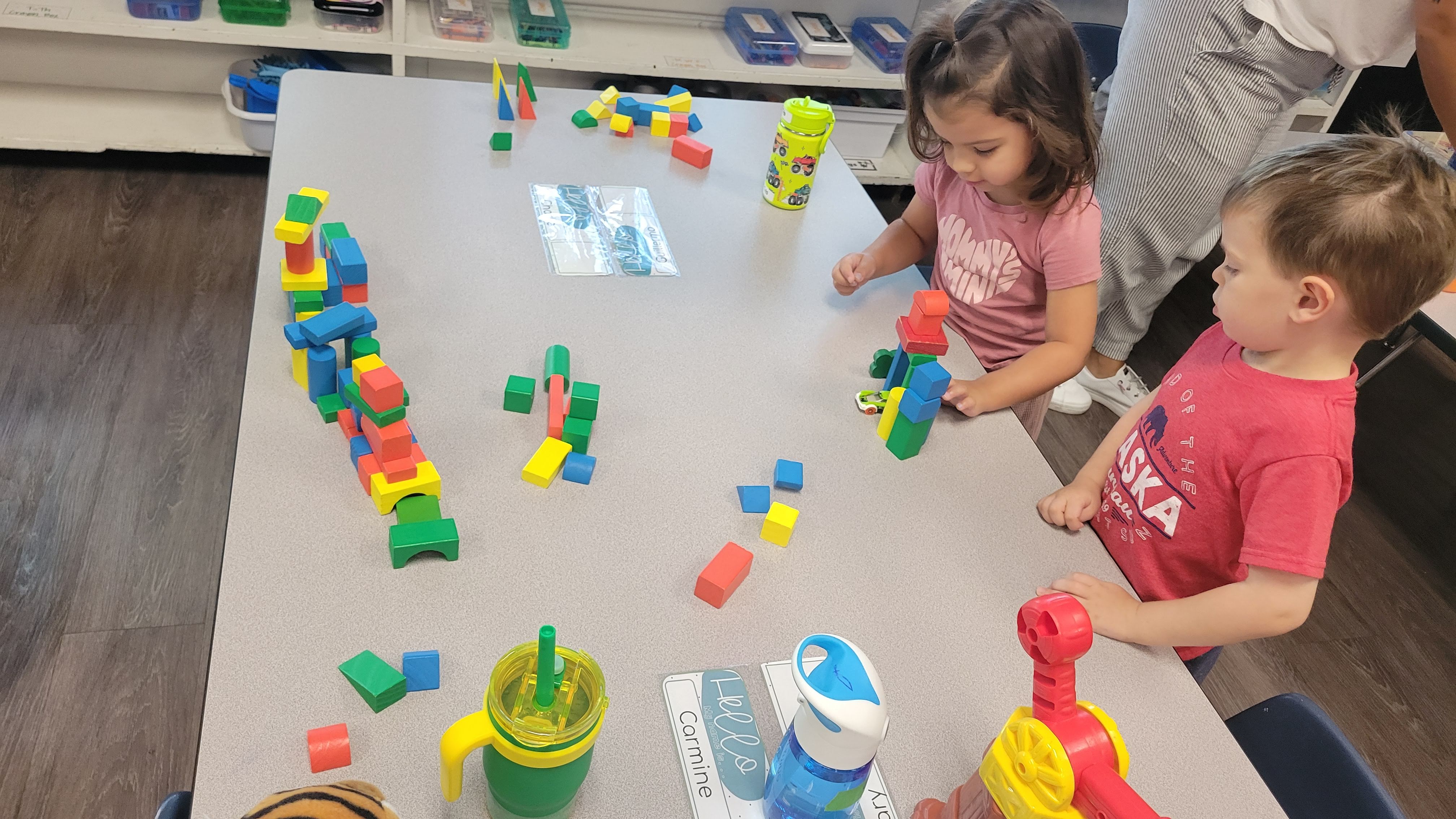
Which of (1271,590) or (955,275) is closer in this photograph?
(1271,590)

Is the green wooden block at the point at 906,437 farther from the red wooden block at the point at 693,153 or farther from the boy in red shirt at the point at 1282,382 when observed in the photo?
the red wooden block at the point at 693,153

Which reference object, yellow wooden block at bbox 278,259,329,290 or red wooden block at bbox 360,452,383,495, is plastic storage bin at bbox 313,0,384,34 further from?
red wooden block at bbox 360,452,383,495

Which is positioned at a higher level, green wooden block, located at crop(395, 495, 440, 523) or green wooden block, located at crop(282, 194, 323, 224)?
green wooden block, located at crop(282, 194, 323, 224)

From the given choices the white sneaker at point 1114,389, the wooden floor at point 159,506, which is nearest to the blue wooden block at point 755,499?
the wooden floor at point 159,506

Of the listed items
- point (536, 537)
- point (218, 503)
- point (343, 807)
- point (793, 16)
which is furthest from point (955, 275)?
point (793, 16)

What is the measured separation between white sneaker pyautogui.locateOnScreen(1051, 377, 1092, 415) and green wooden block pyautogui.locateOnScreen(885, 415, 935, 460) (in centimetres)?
136

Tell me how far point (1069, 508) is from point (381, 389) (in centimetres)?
63

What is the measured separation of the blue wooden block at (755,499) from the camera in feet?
2.94

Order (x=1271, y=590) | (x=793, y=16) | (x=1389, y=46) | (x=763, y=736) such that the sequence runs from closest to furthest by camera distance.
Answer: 1. (x=763, y=736)
2. (x=1271, y=590)
3. (x=1389, y=46)
4. (x=793, y=16)

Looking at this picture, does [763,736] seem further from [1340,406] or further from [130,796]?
[130,796]

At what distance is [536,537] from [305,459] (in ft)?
0.73

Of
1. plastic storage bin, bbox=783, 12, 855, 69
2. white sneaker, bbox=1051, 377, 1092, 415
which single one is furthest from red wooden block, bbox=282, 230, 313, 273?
plastic storage bin, bbox=783, 12, 855, 69

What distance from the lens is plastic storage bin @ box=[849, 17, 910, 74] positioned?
104 inches

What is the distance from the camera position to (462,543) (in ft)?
2.71
